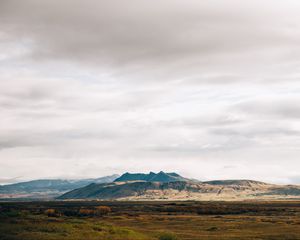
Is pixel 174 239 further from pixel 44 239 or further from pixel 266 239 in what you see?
pixel 44 239

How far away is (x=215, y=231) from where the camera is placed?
96.9 m

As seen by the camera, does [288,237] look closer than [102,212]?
Yes

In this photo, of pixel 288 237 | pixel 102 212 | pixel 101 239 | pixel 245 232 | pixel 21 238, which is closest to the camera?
pixel 21 238

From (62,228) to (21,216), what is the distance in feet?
50.6

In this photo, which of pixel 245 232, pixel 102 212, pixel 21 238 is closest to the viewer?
pixel 21 238

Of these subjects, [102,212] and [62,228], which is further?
[102,212]

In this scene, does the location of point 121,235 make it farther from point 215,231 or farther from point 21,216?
point 215,231

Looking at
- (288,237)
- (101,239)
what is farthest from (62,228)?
(288,237)

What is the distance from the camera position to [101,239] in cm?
6975

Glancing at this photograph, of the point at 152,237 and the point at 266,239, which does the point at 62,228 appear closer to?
the point at 152,237

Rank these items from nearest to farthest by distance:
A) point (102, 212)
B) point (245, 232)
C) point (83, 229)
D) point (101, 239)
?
1. point (101, 239)
2. point (83, 229)
3. point (245, 232)
4. point (102, 212)

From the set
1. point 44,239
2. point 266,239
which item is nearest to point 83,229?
point 44,239

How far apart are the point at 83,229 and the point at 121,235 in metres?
7.21

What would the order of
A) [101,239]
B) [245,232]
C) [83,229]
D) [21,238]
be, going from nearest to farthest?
[21,238]
[101,239]
[83,229]
[245,232]
